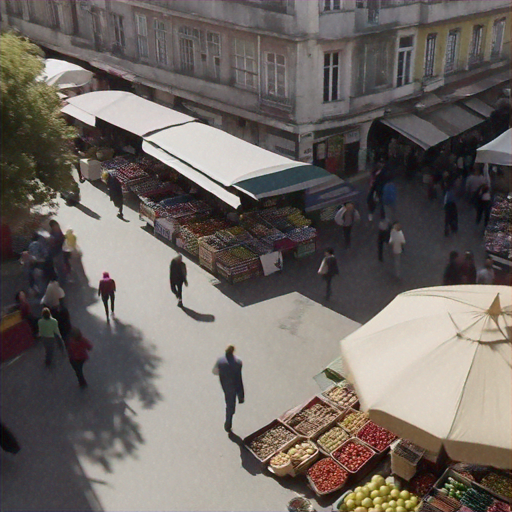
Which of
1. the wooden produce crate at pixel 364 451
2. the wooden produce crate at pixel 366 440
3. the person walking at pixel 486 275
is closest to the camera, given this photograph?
the wooden produce crate at pixel 364 451

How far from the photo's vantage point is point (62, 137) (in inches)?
575

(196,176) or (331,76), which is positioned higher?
(331,76)

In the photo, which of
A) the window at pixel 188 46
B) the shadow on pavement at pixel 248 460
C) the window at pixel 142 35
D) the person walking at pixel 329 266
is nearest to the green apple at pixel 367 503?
the shadow on pavement at pixel 248 460

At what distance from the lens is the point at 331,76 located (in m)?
20.9

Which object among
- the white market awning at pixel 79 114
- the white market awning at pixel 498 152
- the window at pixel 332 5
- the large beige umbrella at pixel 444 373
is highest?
the window at pixel 332 5

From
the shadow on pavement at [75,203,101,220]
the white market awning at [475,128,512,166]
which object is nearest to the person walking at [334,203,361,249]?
the white market awning at [475,128,512,166]

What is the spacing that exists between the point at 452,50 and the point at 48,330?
19.1 m

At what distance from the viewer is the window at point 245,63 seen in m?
21.6

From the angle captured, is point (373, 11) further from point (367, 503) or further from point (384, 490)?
point (367, 503)

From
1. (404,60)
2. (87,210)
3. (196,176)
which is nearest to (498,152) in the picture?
(404,60)

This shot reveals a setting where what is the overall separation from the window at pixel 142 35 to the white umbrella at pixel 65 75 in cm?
248

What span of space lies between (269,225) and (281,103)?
5132mm

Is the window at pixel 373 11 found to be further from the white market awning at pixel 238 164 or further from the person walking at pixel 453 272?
the person walking at pixel 453 272

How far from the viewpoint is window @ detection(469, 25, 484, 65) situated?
84.7ft
